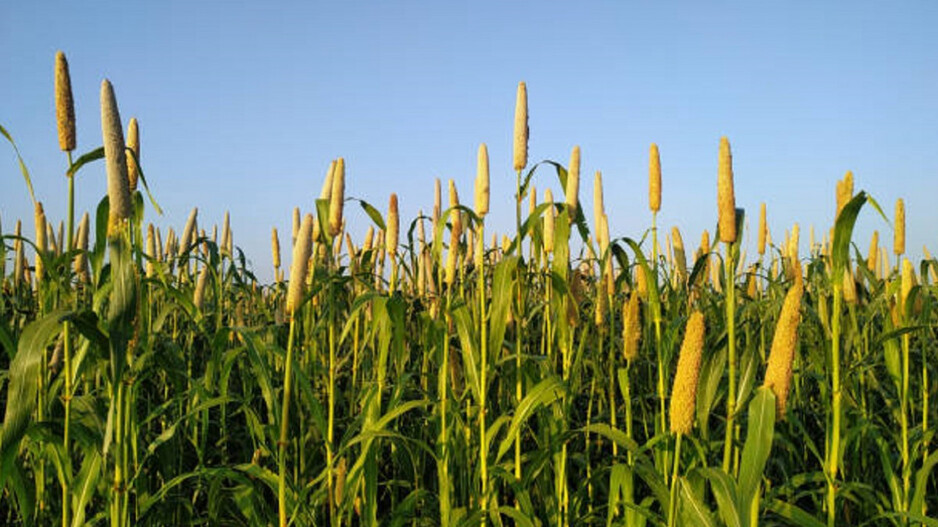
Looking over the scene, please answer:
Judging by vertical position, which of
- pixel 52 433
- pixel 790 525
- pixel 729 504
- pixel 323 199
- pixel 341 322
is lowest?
pixel 790 525

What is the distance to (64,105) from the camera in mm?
2070

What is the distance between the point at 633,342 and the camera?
8.67ft

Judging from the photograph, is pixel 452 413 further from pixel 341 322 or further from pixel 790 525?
pixel 341 322

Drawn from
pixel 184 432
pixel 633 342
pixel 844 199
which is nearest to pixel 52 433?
pixel 184 432

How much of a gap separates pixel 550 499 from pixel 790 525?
39.6 inches

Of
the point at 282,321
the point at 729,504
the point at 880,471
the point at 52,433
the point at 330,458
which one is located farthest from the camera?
the point at 880,471

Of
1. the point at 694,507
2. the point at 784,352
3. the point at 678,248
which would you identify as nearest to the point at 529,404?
the point at 694,507

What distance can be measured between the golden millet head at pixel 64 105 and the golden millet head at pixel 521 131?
5.08 ft

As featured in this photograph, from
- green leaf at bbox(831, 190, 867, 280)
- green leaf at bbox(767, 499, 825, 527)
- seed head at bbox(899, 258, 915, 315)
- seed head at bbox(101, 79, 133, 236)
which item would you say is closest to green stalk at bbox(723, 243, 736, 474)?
green leaf at bbox(831, 190, 867, 280)

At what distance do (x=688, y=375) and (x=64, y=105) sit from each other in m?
1.98

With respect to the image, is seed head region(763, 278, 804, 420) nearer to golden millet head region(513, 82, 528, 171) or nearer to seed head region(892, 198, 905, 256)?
golden millet head region(513, 82, 528, 171)

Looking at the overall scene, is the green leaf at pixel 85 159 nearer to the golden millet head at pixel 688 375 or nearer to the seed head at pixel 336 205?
the seed head at pixel 336 205

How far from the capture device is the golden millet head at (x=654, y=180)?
296 centimetres

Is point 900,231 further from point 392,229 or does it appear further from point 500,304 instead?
point 392,229
